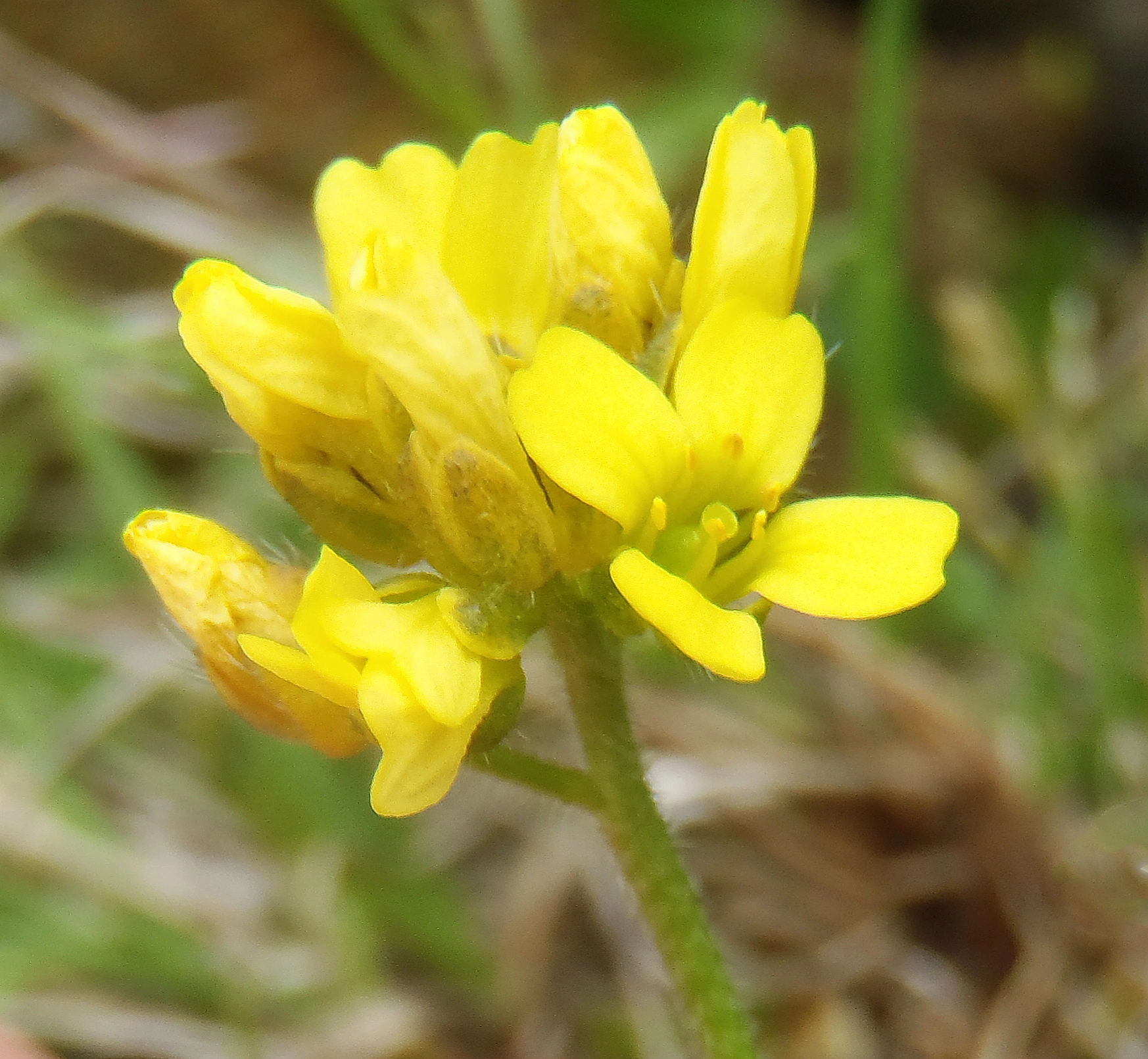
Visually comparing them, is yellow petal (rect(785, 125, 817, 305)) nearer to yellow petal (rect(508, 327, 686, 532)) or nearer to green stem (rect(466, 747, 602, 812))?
yellow petal (rect(508, 327, 686, 532))

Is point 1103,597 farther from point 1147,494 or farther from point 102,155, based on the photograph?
point 102,155

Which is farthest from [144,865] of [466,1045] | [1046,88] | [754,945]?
[1046,88]

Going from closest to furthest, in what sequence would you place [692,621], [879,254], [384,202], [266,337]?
[692,621] < [266,337] < [384,202] < [879,254]

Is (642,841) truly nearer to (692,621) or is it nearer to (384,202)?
(692,621)

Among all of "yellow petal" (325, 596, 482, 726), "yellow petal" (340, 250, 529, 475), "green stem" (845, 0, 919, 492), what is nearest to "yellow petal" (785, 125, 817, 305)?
"yellow petal" (340, 250, 529, 475)

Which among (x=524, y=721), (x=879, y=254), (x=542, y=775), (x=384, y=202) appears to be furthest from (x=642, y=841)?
(x=879, y=254)

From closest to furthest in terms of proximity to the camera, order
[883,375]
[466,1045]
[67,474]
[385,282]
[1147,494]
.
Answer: [385,282] → [466,1045] → [883,375] → [1147,494] → [67,474]
